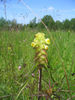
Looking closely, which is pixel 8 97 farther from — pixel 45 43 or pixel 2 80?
pixel 45 43

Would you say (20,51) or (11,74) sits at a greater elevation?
(20,51)

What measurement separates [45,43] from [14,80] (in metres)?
0.70

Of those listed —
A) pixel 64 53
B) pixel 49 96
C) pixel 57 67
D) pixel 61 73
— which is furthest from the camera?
pixel 64 53

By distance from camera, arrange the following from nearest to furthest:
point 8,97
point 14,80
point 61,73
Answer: point 8,97 → point 14,80 → point 61,73

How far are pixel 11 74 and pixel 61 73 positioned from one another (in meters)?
0.60

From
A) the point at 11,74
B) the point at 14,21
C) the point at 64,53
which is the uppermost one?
the point at 14,21

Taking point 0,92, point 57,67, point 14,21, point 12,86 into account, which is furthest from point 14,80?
point 14,21

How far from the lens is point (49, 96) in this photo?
2.86 feet

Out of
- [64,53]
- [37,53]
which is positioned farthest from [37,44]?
[64,53]

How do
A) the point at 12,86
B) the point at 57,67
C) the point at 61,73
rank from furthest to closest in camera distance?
the point at 57,67, the point at 61,73, the point at 12,86

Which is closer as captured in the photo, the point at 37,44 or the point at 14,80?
the point at 37,44

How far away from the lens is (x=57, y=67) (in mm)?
1711

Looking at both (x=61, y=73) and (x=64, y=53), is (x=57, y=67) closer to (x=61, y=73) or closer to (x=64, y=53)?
(x=61, y=73)

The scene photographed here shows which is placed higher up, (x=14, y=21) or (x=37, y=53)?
(x=14, y=21)
